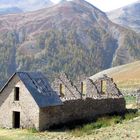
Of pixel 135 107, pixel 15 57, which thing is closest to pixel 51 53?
pixel 15 57

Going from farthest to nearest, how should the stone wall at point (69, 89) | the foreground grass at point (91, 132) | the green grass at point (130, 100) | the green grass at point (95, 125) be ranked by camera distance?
the green grass at point (130, 100) < the stone wall at point (69, 89) < the green grass at point (95, 125) < the foreground grass at point (91, 132)

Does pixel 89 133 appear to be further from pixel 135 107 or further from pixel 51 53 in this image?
pixel 51 53

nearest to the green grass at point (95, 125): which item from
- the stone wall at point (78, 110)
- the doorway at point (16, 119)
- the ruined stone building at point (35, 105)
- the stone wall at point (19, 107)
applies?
the stone wall at point (78, 110)

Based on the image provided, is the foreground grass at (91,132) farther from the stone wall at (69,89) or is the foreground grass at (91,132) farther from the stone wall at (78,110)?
the stone wall at (69,89)

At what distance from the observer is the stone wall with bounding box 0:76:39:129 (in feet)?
118

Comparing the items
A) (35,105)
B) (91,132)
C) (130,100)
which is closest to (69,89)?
(130,100)

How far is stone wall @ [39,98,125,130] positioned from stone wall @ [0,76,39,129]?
0.79 meters

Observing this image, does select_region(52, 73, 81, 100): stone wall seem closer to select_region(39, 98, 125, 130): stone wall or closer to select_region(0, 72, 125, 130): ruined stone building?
select_region(39, 98, 125, 130): stone wall

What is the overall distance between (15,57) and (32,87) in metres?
146

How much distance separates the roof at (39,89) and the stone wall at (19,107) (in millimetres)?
340

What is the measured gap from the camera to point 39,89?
120 ft

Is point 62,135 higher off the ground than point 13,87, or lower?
lower

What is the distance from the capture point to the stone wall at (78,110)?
36125mm

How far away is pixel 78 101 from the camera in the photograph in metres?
39.5
